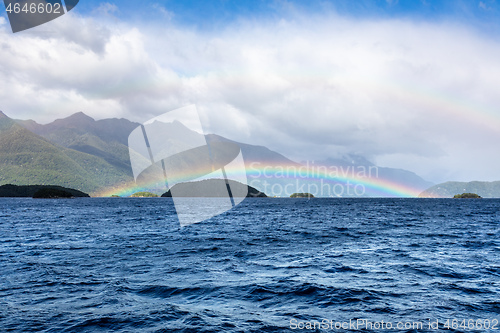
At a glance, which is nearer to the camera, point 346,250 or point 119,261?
point 119,261

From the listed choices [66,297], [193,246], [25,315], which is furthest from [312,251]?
[25,315]

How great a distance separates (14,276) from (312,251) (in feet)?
73.8

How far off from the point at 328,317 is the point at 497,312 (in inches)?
309

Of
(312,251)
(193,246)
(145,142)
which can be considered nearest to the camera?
(145,142)

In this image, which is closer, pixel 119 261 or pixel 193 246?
pixel 119 261

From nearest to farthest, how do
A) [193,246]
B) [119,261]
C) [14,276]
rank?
[14,276] → [119,261] → [193,246]

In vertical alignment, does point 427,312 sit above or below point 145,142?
below

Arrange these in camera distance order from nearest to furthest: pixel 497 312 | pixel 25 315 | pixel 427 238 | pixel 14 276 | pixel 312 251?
pixel 25 315, pixel 497 312, pixel 14 276, pixel 312 251, pixel 427 238

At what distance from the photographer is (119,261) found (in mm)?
24391

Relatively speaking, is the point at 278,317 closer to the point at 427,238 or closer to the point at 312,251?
the point at 312,251

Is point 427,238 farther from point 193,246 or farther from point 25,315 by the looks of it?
point 25,315

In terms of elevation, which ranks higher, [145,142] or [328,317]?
[145,142]

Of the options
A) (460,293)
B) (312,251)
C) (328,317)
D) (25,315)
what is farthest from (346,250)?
(25,315)

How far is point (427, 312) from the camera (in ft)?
46.6
